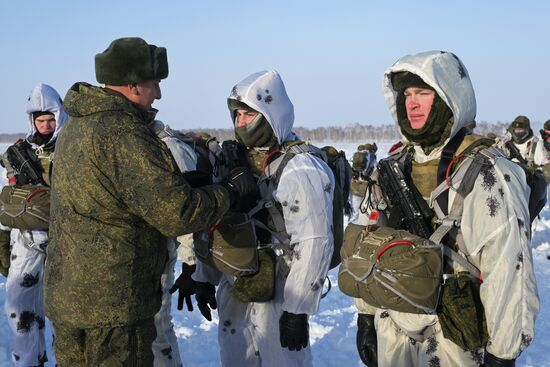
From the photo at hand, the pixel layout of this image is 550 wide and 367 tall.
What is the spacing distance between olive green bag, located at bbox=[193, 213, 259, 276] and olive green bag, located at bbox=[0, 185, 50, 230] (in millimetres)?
1882

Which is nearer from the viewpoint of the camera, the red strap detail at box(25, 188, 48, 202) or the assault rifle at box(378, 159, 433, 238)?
the assault rifle at box(378, 159, 433, 238)

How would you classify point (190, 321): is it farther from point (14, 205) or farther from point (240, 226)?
point (240, 226)

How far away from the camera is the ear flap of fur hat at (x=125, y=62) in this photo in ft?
8.41

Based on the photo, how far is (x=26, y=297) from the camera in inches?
177

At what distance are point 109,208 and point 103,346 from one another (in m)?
0.63

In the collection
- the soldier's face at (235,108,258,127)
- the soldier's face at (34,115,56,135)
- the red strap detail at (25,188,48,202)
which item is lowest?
the red strap detail at (25,188,48,202)

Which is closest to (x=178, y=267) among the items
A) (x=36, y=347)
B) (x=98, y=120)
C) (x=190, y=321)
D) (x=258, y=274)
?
(x=190, y=321)

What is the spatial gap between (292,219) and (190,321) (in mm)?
3412

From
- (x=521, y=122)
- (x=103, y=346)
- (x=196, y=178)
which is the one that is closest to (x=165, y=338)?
(x=103, y=346)

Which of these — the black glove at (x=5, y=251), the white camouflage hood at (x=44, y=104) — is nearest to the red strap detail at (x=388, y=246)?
the white camouflage hood at (x=44, y=104)

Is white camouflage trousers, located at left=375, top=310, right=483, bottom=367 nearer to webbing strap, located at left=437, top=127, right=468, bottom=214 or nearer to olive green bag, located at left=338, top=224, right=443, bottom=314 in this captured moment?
Answer: olive green bag, located at left=338, top=224, right=443, bottom=314

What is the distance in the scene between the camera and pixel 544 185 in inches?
99.4

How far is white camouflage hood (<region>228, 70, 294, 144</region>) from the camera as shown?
327 cm

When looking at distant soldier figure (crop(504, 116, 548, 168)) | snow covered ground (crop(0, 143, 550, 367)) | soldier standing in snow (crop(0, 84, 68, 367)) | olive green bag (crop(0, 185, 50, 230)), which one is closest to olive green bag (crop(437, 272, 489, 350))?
snow covered ground (crop(0, 143, 550, 367))
